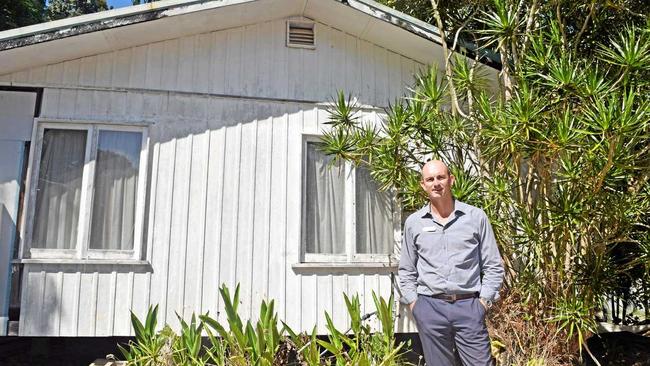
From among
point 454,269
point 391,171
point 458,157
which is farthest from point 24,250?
point 458,157

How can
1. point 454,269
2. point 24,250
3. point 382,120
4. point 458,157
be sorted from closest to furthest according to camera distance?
point 454,269
point 24,250
point 458,157
point 382,120

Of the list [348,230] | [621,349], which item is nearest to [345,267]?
[348,230]

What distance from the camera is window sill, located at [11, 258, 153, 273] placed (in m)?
5.15

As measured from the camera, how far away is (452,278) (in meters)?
3.33

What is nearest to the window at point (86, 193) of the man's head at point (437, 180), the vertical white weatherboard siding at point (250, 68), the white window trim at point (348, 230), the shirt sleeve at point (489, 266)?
the vertical white weatherboard siding at point (250, 68)

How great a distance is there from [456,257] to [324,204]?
2.72 meters

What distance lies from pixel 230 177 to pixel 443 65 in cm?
314

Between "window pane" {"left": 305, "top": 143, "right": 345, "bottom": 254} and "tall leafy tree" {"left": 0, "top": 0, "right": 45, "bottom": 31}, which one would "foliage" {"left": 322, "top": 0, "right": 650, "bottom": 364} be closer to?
"window pane" {"left": 305, "top": 143, "right": 345, "bottom": 254}

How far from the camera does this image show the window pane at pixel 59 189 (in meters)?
5.29

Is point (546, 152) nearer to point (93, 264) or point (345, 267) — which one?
point (345, 267)

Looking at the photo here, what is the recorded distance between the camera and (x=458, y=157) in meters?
5.59

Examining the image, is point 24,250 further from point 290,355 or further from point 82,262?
point 290,355

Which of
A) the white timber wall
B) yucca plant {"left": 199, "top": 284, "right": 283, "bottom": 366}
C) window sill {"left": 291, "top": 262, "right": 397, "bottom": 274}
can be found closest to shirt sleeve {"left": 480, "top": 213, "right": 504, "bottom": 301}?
yucca plant {"left": 199, "top": 284, "right": 283, "bottom": 366}

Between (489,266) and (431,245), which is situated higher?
(431,245)
